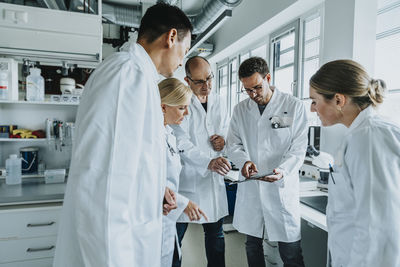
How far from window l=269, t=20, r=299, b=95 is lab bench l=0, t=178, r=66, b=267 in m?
2.96

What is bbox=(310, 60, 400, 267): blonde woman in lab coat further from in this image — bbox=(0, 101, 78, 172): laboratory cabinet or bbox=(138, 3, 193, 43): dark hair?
bbox=(0, 101, 78, 172): laboratory cabinet

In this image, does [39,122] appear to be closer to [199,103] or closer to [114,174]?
[199,103]

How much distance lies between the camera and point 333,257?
117 cm

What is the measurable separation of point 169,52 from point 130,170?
0.47 m

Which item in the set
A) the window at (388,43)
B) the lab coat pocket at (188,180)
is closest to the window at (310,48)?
the window at (388,43)

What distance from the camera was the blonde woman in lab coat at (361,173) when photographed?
0.86 m

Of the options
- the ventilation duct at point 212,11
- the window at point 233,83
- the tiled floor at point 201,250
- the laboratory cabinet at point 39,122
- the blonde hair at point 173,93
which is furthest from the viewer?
the window at point 233,83

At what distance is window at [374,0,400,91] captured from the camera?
7.32 feet

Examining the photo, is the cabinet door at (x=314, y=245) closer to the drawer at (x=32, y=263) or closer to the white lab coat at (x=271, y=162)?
the white lab coat at (x=271, y=162)

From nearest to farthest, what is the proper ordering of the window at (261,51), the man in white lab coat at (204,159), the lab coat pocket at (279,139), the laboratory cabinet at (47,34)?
the lab coat pocket at (279,139), the man in white lab coat at (204,159), the laboratory cabinet at (47,34), the window at (261,51)

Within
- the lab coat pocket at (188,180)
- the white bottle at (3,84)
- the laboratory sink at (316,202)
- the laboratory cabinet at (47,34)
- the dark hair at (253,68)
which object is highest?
the laboratory cabinet at (47,34)

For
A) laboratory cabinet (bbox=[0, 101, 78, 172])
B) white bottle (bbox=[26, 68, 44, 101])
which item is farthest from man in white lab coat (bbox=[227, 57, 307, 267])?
white bottle (bbox=[26, 68, 44, 101])

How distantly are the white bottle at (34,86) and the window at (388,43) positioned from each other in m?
2.85

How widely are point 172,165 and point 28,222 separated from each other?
3.52 feet
